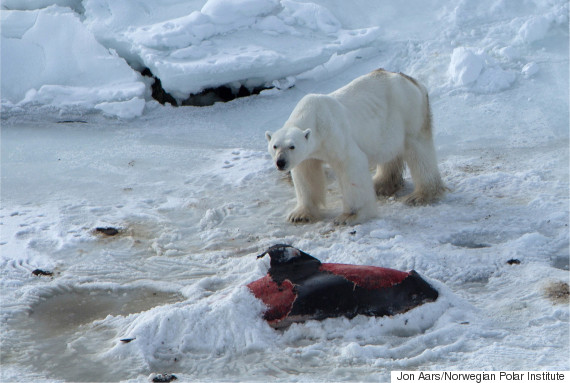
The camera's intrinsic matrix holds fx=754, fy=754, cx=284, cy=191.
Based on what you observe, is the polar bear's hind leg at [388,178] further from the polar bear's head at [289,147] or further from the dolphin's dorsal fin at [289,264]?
the dolphin's dorsal fin at [289,264]

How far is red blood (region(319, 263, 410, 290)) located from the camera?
428cm

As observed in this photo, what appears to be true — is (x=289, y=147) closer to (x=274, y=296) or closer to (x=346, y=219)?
(x=346, y=219)

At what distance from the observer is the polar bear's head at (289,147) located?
545 cm

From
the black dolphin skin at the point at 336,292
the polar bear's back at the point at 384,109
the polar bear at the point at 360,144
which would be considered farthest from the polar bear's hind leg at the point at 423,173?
the black dolphin skin at the point at 336,292

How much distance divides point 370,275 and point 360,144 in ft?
6.59

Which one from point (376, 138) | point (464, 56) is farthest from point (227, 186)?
point (464, 56)

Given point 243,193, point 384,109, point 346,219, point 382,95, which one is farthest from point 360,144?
point 243,193

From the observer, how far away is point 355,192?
5859 millimetres

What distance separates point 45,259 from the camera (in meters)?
5.36

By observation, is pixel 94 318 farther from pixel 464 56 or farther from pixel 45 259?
pixel 464 56

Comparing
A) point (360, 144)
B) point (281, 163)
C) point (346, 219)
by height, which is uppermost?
point (281, 163)

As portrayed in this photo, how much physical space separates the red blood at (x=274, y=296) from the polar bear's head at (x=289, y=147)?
4.16ft

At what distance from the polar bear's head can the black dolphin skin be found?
1.22 m

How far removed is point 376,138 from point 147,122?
3266 millimetres
